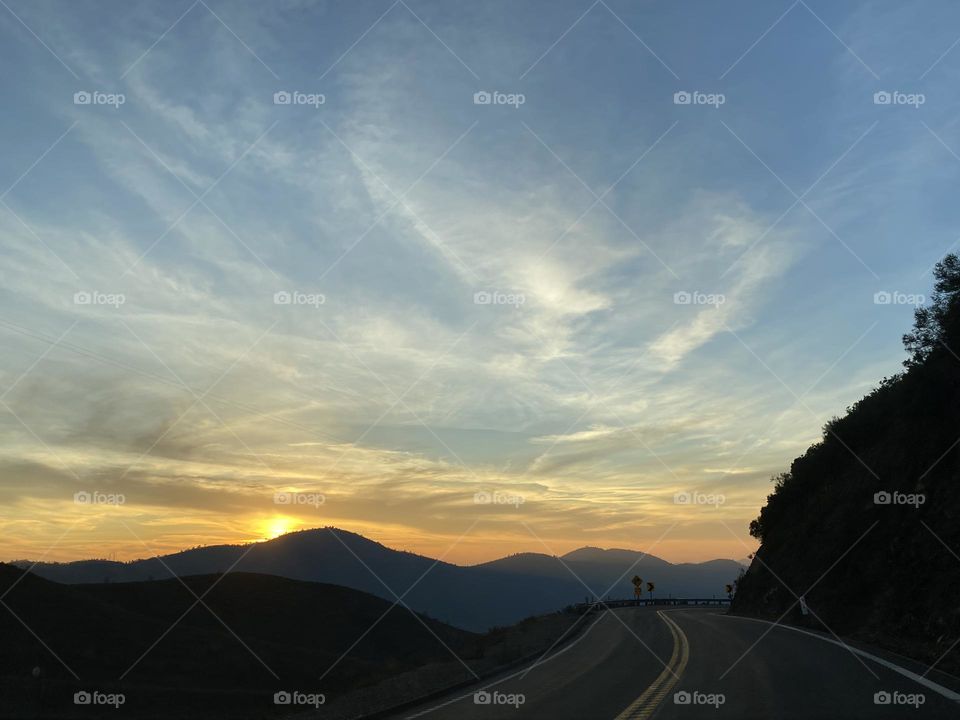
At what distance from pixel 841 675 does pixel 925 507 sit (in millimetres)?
14000

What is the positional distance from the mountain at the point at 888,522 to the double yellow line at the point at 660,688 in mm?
5592

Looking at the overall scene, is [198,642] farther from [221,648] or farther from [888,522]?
[888,522]

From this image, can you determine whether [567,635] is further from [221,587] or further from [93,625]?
[221,587]

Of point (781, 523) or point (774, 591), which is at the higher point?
point (781, 523)

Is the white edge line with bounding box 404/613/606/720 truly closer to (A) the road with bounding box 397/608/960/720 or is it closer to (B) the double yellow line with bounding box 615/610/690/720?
(A) the road with bounding box 397/608/960/720

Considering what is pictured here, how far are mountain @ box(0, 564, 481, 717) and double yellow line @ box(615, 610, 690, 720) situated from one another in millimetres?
7023

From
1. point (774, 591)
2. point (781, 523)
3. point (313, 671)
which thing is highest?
point (781, 523)

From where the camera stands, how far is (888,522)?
94.5 feet

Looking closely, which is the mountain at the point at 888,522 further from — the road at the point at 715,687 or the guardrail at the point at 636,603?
the guardrail at the point at 636,603

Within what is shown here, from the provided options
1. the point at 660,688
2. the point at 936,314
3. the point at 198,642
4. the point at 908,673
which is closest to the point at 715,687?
the point at 660,688

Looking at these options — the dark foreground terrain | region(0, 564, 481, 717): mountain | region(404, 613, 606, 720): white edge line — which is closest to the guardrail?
the dark foreground terrain

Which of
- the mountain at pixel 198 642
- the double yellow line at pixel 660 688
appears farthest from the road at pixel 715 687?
the mountain at pixel 198 642

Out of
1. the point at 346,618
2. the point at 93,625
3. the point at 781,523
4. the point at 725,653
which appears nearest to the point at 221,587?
the point at 346,618

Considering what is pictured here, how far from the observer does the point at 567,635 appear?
31.0 metres
